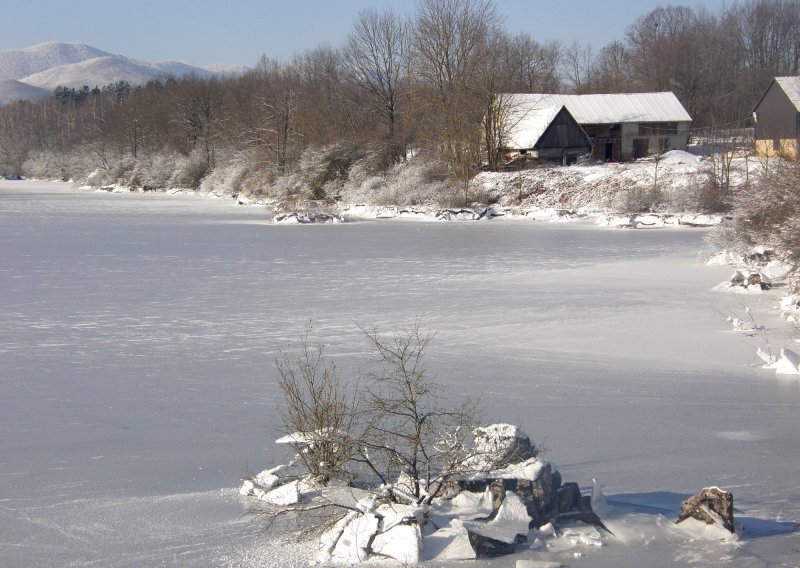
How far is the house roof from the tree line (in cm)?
292

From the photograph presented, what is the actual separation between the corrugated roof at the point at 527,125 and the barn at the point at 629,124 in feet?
11.8

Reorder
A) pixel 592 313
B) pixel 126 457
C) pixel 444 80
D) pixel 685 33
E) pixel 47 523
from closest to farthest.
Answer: pixel 47 523
pixel 126 457
pixel 592 313
pixel 444 80
pixel 685 33

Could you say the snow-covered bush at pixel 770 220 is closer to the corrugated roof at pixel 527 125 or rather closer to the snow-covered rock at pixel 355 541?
the snow-covered rock at pixel 355 541

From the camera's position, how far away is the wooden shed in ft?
165

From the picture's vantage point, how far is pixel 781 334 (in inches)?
500

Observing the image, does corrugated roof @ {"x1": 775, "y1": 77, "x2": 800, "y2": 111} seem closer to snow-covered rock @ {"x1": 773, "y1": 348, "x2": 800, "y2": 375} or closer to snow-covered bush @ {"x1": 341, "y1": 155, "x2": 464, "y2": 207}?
snow-covered bush @ {"x1": 341, "y1": 155, "x2": 464, "y2": 207}

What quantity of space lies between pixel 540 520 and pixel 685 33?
9054 centimetres

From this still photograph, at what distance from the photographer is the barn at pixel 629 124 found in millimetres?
54625

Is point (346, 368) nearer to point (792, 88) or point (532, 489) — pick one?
point (532, 489)

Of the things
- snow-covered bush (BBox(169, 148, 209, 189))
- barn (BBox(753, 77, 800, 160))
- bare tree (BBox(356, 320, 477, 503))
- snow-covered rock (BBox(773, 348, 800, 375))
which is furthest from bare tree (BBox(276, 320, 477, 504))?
snow-covered bush (BBox(169, 148, 209, 189))

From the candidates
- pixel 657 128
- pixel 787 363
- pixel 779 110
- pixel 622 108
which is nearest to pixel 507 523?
pixel 787 363

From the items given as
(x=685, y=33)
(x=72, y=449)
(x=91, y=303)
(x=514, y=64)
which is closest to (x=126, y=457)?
(x=72, y=449)

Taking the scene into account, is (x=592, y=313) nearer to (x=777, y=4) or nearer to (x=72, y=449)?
(x=72, y=449)

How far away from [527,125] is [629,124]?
7921 millimetres
